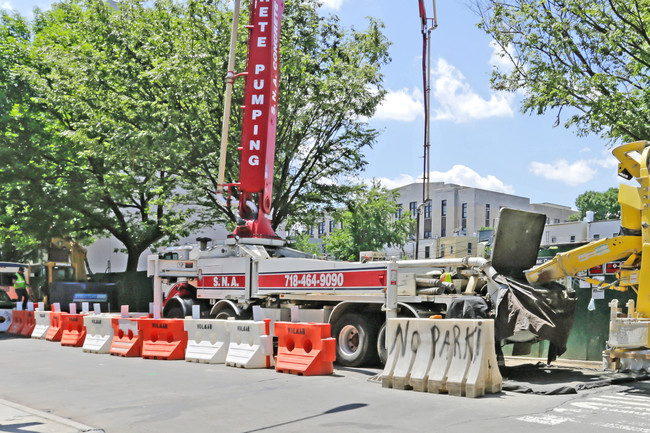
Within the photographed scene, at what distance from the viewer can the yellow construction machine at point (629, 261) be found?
9914 millimetres

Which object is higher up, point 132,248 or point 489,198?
point 489,198

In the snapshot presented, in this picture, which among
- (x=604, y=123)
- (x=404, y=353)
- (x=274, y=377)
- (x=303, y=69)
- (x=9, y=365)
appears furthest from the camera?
(x=303, y=69)

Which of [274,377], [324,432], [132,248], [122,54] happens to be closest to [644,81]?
[274,377]

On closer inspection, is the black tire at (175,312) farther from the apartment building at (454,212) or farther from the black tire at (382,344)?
the apartment building at (454,212)

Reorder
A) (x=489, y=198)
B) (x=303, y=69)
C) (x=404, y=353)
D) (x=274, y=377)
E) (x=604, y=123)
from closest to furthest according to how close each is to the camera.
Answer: (x=404, y=353) < (x=274, y=377) < (x=604, y=123) < (x=303, y=69) < (x=489, y=198)

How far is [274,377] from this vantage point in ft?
37.3

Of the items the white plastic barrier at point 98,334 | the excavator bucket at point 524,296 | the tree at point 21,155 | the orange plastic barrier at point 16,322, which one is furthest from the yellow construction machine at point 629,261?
the tree at point 21,155

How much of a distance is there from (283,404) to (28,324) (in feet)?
49.2

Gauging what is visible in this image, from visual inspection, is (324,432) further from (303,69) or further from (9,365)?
(303,69)

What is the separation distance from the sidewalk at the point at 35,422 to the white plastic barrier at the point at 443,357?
4639 millimetres

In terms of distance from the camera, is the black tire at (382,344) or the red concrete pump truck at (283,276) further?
the black tire at (382,344)

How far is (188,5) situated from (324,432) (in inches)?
780

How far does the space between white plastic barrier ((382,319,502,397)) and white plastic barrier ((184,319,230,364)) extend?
4341mm

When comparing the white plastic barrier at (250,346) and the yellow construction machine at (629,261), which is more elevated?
the yellow construction machine at (629,261)
